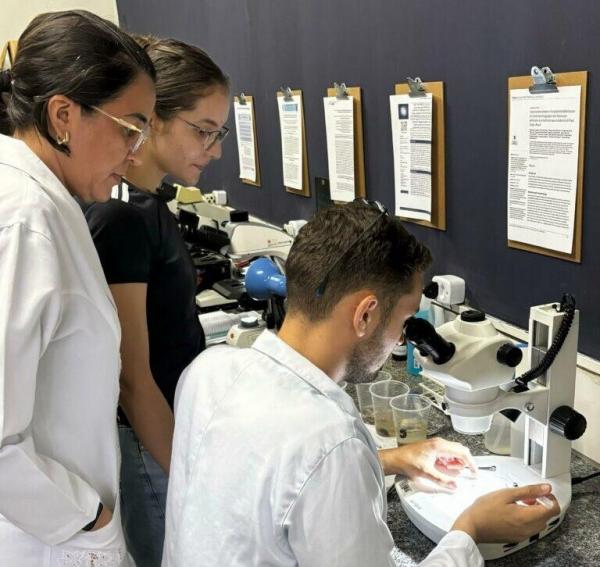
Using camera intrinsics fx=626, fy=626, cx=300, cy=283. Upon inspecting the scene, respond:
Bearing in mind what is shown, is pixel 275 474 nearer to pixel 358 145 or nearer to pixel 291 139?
pixel 358 145

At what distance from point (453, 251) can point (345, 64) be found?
2.69 ft

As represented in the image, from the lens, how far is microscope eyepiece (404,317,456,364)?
1.06 m

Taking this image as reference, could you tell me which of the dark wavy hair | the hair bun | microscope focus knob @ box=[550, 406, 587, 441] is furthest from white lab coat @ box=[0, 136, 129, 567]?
microscope focus knob @ box=[550, 406, 587, 441]

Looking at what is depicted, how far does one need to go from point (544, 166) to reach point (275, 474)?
3.32 ft

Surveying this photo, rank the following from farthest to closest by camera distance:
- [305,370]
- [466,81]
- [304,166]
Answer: [304,166] → [466,81] → [305,370]

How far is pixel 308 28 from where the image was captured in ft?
7.81

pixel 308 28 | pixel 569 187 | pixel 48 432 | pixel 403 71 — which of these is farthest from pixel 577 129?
pixel 308 28

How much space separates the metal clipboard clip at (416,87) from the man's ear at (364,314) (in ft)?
3.43

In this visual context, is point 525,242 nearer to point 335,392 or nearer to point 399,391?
point 399,391

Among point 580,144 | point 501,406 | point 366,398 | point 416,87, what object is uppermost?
point 416,87

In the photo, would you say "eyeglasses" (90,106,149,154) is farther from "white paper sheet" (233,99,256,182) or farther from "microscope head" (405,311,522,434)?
"white paper sheet" (233,99,256,182)

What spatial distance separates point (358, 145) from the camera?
2195 millimetres

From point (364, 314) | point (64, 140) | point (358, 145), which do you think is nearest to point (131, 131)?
point (64, 140)

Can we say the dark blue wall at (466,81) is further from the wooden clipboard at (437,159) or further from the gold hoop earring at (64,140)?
the gold hoop earring at (64,140)
